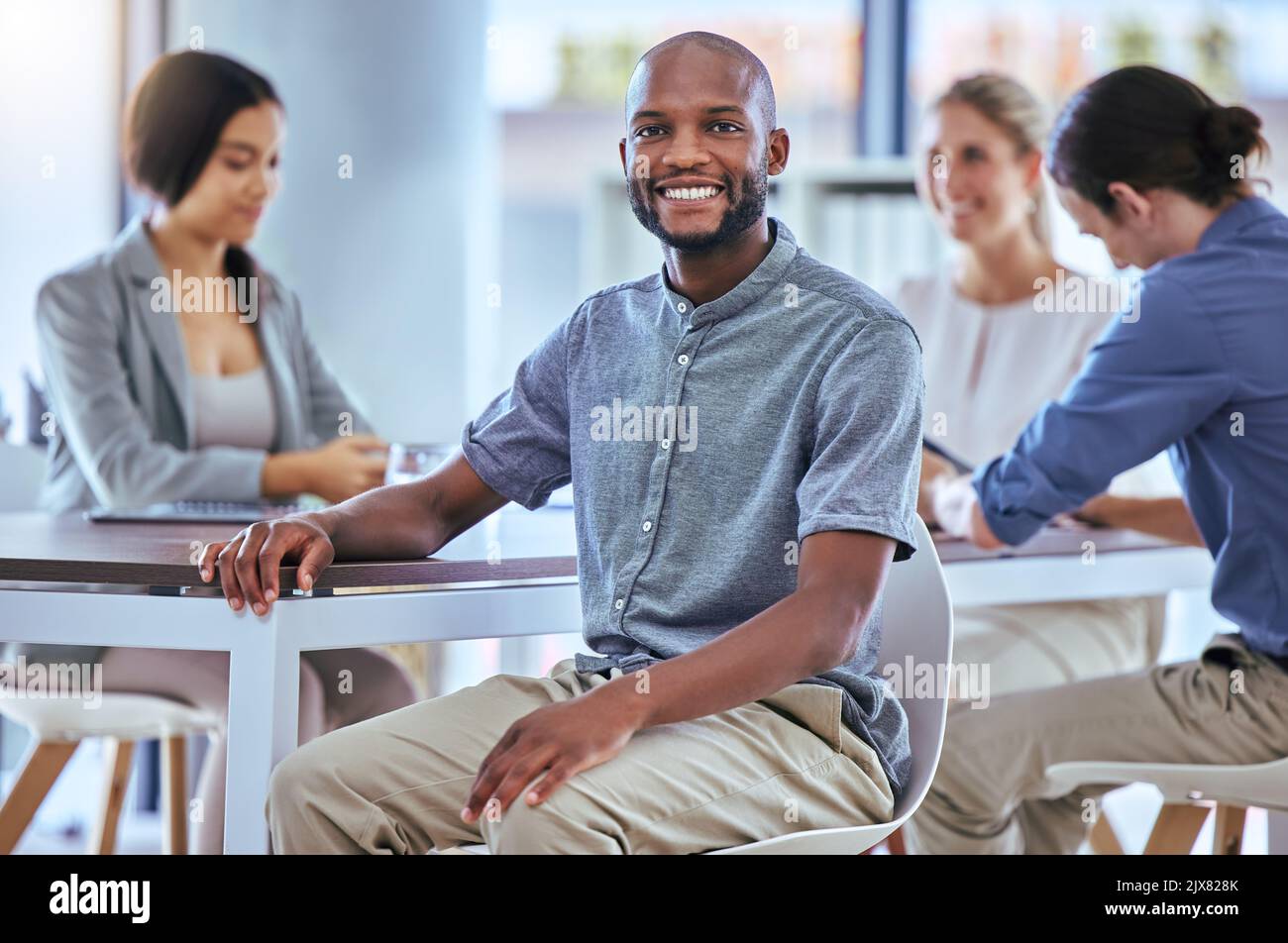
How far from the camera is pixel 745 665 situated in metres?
1.16

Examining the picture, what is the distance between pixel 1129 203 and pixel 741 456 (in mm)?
789

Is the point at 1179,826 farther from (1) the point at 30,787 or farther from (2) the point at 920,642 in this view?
(1) the point at 30,787

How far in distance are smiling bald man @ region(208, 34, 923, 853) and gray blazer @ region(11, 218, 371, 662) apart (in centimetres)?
83

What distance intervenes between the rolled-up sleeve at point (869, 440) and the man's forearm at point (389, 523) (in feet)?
1.38

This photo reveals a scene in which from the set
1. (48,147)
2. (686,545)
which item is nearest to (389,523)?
(686,545)

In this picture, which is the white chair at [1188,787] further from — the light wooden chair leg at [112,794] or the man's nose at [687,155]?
the light wooden chair leg at [112,794]

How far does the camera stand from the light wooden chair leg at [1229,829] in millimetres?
1877

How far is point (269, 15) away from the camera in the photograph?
A: 2928mm

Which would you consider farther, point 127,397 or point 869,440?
point 127,397

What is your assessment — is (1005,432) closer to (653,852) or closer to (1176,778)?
(1176,778)

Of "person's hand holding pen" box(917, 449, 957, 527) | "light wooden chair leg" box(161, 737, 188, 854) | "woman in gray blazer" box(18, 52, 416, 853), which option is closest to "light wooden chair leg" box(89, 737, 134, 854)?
"light wooden chair leg" box(161, 737, 188, 854)
